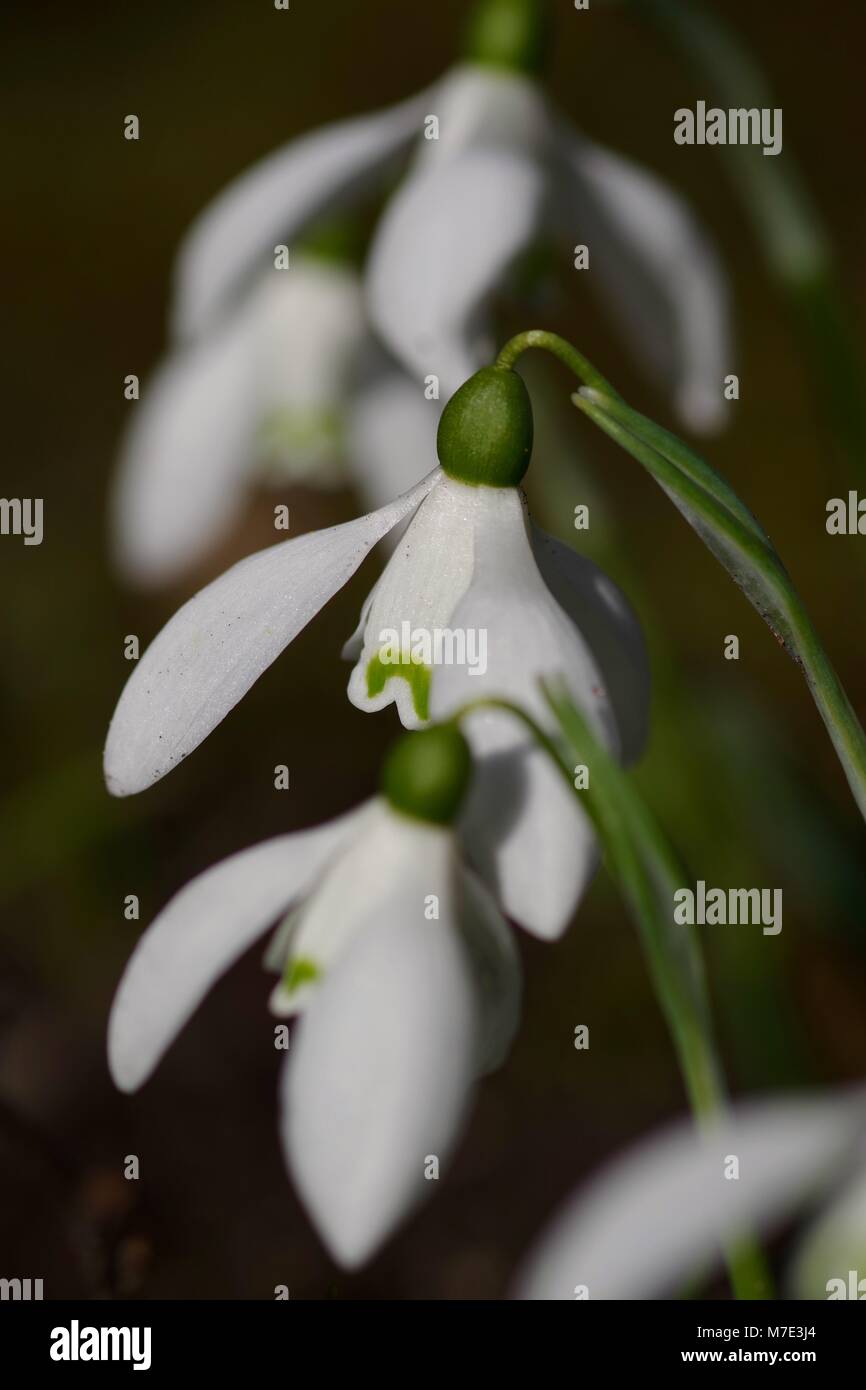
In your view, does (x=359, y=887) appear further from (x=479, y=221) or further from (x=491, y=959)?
(x=479, y=221)

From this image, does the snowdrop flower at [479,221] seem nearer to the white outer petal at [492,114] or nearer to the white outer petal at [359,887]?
the white outer petal at [492,114]

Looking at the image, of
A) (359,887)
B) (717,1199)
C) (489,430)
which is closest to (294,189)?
(489,430)

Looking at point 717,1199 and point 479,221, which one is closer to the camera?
point 717,1199

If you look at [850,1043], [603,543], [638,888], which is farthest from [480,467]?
[850,1043]

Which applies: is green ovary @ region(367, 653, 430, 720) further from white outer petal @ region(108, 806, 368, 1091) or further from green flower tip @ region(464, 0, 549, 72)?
green flower tip @ region(464, 0, 549, 72)

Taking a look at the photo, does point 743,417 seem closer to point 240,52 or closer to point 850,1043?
point 850,1043
